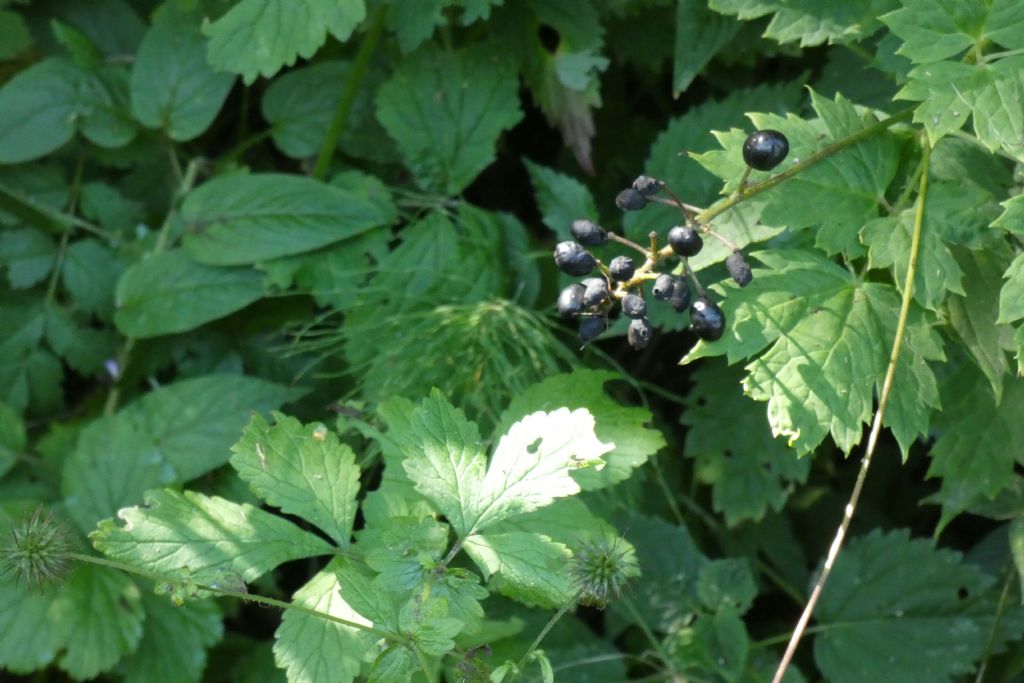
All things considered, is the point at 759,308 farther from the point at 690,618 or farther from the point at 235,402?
the point at 235,402

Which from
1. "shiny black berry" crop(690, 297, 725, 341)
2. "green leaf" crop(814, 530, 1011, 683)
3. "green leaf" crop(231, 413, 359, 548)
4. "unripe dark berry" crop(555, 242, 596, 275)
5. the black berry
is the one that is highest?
"unripe dark berry" crop(555, 242, 596, 275)

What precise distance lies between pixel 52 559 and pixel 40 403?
0.97 metres

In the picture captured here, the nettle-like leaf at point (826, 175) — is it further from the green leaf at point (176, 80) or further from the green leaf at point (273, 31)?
the green leaf at point (176, 80)

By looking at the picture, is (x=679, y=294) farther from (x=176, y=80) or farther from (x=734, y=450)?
(x=176, y=80)

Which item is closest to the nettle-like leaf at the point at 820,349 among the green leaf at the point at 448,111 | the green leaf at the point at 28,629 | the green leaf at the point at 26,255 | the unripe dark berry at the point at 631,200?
the unripe dark berry at the point at 631,200

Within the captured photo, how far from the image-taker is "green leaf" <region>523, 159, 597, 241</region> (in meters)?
2.23

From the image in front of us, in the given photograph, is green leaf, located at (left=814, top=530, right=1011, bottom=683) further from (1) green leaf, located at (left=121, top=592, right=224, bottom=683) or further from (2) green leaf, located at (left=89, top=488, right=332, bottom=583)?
(1) green leaf, located at (left=121, top=592, right=224, bottom=683)

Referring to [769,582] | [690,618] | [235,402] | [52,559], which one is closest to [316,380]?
[235,402]

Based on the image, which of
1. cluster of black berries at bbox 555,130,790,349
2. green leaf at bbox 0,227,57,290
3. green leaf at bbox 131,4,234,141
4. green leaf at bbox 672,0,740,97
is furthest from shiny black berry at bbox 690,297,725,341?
green leaf at bbox 0,227,57,290

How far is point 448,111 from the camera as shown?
2344 mm

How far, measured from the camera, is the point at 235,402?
→ 219cm

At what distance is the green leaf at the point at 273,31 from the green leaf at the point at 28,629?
116 centimetres

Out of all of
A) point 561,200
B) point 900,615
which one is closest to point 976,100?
point 561,200

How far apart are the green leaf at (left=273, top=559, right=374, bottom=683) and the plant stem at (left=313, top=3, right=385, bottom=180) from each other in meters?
1.23
